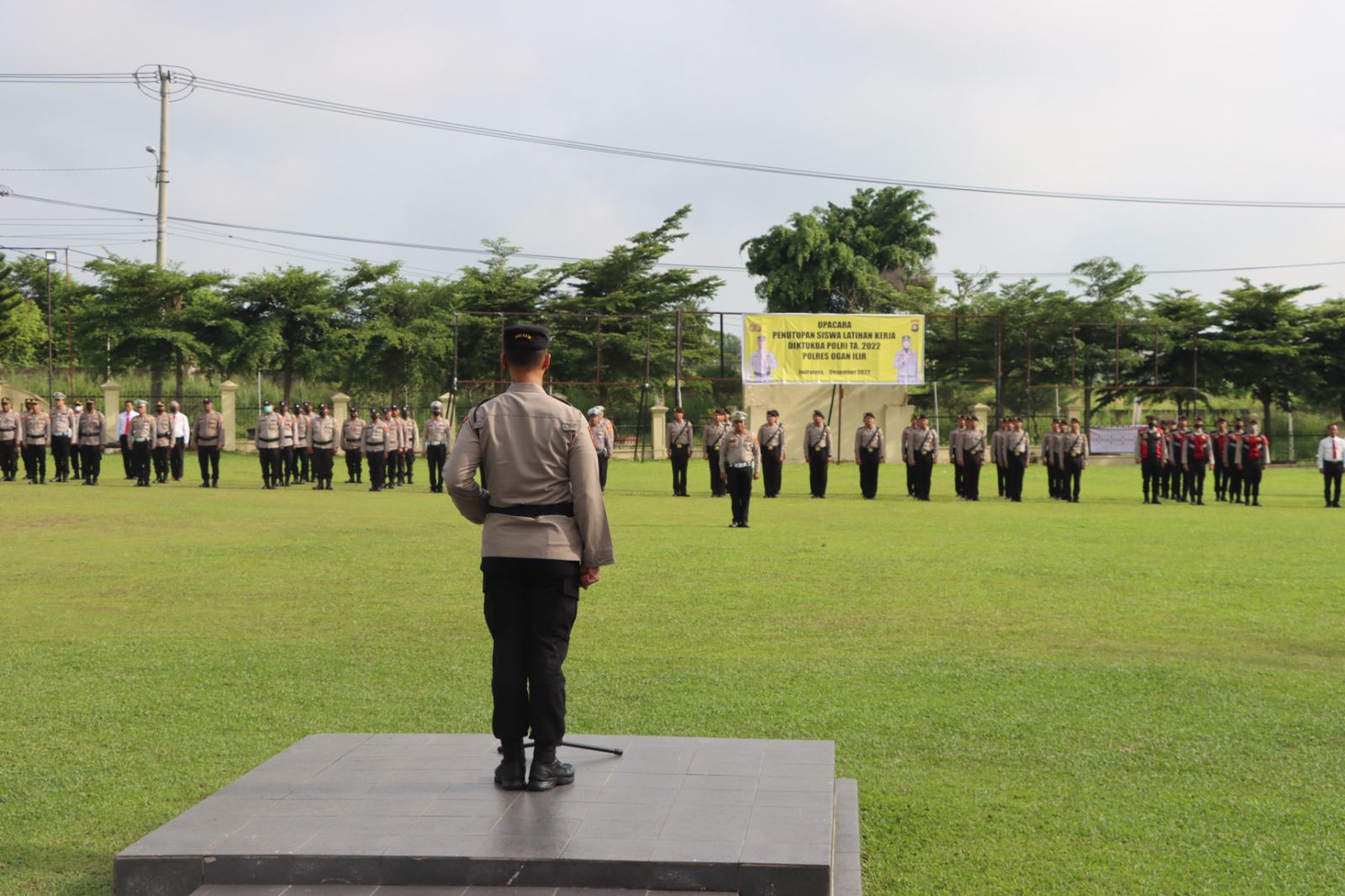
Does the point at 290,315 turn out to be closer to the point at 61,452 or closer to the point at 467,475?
the point at 61,452

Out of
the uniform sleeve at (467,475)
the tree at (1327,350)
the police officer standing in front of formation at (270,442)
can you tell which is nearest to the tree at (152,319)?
the police officer standing in front of formation at (270,442)

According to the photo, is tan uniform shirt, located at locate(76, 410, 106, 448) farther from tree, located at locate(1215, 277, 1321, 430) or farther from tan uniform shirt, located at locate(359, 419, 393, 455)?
tree, located at locate(1215, 277, 1321, 430)

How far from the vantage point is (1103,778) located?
552 cm

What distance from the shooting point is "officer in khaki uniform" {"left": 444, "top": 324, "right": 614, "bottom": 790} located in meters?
4.92

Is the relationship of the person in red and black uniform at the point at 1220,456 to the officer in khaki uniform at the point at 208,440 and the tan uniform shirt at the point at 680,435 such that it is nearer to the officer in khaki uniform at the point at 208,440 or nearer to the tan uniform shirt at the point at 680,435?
the tan uniform shirt at the point at 680,435

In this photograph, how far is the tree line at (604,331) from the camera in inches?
1786

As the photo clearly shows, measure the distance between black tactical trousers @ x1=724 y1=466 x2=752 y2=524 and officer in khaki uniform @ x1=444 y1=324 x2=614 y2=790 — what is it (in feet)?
43.1

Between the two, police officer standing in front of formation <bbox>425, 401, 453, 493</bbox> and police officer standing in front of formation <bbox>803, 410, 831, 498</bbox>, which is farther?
police officer standing in front of formation <bbox>425, 401, 453, 493</bbox>

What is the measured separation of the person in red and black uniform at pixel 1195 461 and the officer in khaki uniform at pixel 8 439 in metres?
23.8

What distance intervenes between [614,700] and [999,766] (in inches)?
81.6

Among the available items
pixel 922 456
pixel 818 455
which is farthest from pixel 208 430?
pixel 922 456

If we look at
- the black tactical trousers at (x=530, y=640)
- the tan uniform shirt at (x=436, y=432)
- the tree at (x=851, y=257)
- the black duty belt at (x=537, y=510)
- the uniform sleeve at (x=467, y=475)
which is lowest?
the black tactical trousers at (x=530, y=640)

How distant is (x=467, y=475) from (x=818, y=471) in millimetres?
21774

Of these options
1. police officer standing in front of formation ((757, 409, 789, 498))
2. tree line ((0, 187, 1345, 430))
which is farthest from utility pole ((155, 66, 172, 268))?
police officer standing in front of formation ((757, 409, 789, 498))
